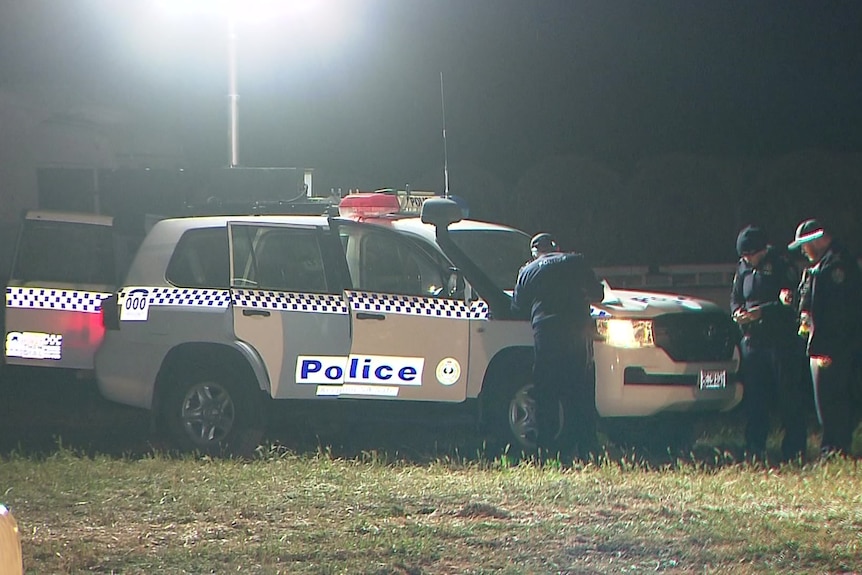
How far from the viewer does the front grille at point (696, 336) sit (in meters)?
9.17

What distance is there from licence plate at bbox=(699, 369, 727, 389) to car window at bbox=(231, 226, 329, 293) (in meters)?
2.64

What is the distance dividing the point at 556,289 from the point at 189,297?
2.44 meters

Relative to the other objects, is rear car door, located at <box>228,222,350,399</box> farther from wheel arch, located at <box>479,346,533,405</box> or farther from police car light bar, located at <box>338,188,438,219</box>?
wheel arch, located at <box>479,346,533,405</box>

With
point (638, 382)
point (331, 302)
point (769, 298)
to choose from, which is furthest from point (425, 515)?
point (769, 298)

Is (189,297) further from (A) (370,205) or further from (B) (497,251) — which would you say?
(B) (497,251)

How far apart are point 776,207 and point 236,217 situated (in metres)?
16.9

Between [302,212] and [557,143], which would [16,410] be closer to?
[302,212]

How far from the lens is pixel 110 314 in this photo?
918cm

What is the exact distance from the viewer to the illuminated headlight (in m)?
9.11

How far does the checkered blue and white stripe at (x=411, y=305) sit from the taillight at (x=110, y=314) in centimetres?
160

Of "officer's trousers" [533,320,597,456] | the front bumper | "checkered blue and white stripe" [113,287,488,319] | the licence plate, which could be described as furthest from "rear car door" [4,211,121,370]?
the licence plate

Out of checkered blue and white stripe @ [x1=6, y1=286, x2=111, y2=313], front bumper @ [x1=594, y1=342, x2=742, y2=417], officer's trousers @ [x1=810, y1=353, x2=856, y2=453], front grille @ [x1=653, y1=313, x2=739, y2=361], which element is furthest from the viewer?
checkered blue and white stripe @ [x1=6, y1=286, x2=111, y2=313]

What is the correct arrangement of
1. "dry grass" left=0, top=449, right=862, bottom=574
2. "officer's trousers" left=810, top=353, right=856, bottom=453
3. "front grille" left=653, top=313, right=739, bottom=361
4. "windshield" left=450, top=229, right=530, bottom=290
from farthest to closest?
1. "windshield" left=450, top=229, right=530, bottom=290
2. "front grille" left=653, top=313, right=739, bottom=361
3. "officer's trousers" left=810, top=353, right=856, bottom=453
4. "dry grass" left=0, top=449, right=862, bottom=574

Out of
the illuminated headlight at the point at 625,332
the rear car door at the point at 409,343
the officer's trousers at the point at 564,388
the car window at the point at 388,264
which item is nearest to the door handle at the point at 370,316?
the rear car door at the point at 409,343
